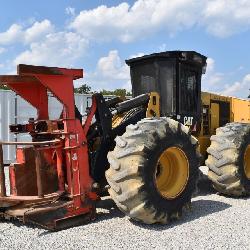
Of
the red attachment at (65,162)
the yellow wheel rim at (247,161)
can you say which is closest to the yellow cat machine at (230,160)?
the yellow wheel rim at (247,161)

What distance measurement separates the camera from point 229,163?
7.53m

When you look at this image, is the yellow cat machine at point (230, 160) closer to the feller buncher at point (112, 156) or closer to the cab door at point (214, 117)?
the feller buncher at point (112, 156)

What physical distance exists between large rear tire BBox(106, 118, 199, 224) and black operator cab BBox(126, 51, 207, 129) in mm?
1539

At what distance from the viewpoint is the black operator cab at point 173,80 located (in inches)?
307

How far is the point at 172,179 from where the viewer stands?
648 cm

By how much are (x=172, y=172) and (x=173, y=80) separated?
Result: 196cm

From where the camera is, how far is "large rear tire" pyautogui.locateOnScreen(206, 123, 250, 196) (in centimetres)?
755

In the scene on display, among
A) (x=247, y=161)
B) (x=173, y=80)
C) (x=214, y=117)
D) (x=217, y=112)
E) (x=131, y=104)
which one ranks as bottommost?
(x=247, y=161)

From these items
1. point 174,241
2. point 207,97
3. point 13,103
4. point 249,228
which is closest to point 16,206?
point 174,241

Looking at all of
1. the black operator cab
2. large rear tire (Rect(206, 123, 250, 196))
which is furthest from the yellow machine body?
large rear tire (Rect(206, 123, 250, 196))

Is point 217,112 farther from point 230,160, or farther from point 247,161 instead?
point 230,160

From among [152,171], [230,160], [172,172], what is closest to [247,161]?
[230,160]

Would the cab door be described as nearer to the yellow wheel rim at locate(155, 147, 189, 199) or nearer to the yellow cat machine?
the yellow cat machine

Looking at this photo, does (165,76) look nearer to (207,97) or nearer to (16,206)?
(207,97)
